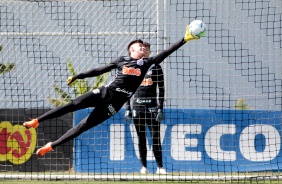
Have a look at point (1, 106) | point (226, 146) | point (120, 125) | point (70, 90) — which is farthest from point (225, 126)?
point (1, 106)

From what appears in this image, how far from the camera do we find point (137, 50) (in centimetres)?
859

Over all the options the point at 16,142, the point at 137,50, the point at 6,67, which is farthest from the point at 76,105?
the point at 16,142

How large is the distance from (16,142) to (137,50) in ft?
11.3

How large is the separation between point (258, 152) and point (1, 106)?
4.54 meters

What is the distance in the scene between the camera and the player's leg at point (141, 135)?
9.97 m

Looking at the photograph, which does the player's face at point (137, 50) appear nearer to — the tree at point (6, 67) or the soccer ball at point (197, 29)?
the soccer ball at point (197, 29)

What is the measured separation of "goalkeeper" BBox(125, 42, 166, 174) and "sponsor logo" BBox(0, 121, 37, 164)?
2044 millimetres

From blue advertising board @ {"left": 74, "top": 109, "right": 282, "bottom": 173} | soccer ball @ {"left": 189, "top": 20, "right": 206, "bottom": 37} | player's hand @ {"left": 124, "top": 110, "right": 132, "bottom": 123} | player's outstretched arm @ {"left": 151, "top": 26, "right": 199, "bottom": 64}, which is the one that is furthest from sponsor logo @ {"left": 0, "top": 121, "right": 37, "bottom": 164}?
soccer ball @ {"left": 189, "top": 20, "right": 206, "bottom": 37}

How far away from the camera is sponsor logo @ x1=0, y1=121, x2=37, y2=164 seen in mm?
11031

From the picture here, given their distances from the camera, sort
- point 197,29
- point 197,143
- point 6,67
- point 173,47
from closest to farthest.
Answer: point 197,29
point 173,47
point 6,67
point 197,143

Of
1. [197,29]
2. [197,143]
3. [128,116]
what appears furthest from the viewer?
[197,143]

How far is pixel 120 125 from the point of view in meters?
10.4

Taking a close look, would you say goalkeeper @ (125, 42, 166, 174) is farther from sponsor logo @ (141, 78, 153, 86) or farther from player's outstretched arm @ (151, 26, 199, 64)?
player's outstretched arm @ (151, 26, 199, 64)

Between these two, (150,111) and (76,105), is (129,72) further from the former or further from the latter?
(150,111)
